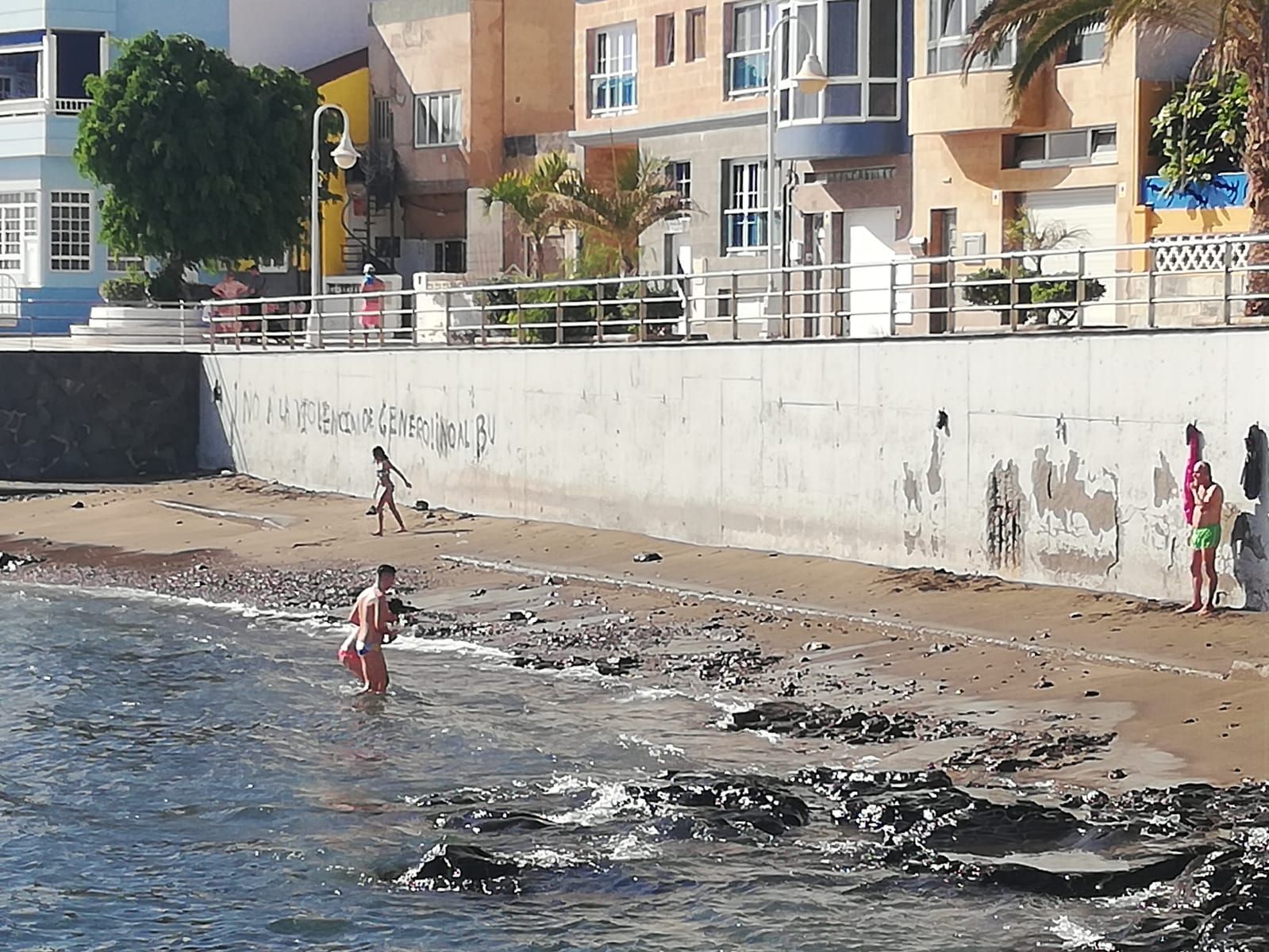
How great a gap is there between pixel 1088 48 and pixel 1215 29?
7.41 m

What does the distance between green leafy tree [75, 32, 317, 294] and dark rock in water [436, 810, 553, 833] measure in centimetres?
3137

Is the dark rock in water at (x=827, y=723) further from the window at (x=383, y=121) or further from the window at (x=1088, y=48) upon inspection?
the window at (x=383, y=121)

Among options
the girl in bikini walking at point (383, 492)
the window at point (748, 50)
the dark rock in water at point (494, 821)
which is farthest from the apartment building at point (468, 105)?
the dark rock in water at point (494, 821)

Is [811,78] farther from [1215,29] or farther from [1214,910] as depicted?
[1214,910]

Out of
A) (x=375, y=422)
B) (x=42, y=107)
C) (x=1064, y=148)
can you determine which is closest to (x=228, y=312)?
(x=375, y=422)

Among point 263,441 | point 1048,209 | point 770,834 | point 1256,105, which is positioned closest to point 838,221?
point 1048,209

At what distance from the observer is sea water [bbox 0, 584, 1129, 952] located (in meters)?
13.3

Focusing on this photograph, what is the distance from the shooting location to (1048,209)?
32.0 m

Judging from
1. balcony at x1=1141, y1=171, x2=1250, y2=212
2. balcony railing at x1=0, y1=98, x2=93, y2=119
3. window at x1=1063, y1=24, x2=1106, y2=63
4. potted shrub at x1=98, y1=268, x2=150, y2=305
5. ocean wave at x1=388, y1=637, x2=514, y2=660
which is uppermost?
balcony railing at x1=0, y1=98, x2=93, y2=119

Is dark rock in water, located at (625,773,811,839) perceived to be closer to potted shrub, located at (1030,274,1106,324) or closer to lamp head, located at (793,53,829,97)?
potted shrub, located at (1030,274,1106,324)

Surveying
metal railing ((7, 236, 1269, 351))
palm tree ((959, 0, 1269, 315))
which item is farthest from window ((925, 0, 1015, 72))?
palm tree ((959, 0, 1269, 315))

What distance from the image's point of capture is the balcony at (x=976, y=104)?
104ft

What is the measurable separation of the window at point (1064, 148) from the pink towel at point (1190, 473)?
38.6 feet

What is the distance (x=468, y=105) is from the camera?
48.8 meters
